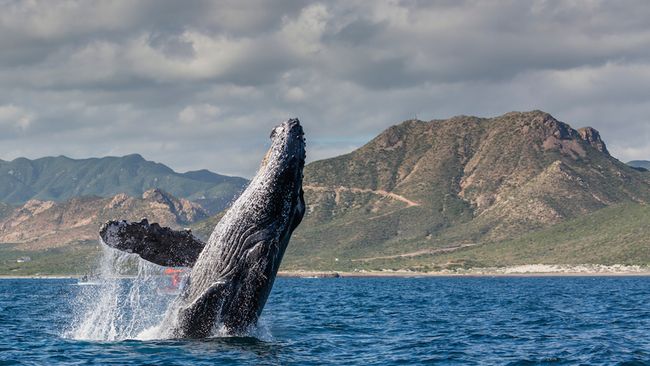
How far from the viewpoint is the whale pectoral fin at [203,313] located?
1772cm

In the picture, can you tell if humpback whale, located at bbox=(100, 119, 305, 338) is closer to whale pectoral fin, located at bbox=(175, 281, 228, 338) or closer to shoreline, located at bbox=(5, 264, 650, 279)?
whale pectoral fin, located at bbox=(175, 281, 228, 338)

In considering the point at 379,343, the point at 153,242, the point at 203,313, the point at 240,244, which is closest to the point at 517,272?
the point at 379,343

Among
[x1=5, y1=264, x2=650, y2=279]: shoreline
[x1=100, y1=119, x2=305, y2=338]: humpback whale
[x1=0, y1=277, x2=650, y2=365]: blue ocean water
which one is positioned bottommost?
[x1=0, y1=277, x2=650, y2=365]: blue ocean water

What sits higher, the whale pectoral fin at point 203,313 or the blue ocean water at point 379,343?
the whale pectoral fin at point 203,313

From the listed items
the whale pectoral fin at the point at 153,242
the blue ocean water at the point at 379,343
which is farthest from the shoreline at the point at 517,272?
the whale pectoral fin at the point at 153,242

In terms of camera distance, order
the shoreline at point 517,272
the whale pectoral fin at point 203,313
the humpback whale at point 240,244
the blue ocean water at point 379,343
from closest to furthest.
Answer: the humpback whale at point 240,244 → the whale pectoral fin at point 203,313 → the blue ocean water at point 379,343 → the shoreline at point 517,272

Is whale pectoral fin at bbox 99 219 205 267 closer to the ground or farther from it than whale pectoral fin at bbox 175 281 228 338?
farther from it

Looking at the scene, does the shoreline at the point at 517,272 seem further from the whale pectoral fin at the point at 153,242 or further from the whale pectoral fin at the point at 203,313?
the whale pectoral fin at the point at 153,242

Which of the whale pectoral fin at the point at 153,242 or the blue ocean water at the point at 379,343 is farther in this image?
the blue ocean water at the point at 379,343

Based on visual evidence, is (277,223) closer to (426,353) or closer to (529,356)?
(426,353)

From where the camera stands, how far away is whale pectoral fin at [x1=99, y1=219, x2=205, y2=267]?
17750 millimetres

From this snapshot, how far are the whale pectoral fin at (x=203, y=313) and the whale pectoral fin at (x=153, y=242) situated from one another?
2.93ft

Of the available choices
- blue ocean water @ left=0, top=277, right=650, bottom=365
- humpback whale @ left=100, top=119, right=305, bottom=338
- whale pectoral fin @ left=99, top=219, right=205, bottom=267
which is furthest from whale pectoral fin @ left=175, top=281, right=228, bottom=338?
whale pectoral fin @ left=99, top=219, right=205, bottom=267

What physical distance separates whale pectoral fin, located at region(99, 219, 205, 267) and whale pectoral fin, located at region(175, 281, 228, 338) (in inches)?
35.1
